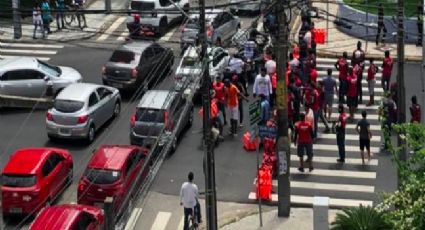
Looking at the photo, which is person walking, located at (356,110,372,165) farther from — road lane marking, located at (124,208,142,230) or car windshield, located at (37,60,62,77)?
car windshield, located at (37,60,62,77)

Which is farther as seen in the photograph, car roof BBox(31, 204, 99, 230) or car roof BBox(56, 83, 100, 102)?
car roof BBox(56, 83, 100, 102)

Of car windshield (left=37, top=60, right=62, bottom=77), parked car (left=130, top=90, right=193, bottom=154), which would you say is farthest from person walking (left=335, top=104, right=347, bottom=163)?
car windshield (left=37, top=60, right=62, bottom=77)

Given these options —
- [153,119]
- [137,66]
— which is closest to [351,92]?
[153,119]

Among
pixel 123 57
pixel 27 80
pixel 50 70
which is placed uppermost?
pixel 123 57

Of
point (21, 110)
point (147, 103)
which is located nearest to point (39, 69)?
point (21, 110)

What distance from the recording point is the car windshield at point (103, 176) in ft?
78.8

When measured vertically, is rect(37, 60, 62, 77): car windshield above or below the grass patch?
below

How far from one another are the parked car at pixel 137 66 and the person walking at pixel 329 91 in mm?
6142

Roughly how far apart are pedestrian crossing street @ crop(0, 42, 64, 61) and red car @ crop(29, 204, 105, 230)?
640 inches

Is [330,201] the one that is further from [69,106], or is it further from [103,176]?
[69,106]

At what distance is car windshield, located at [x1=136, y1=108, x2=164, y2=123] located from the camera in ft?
90.4

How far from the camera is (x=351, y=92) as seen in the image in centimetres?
2930

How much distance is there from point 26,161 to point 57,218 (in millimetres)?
3596

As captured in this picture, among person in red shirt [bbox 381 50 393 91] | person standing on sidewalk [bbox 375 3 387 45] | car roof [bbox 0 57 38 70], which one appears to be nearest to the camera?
person in red shirt [bbox 381 50 393 91]
